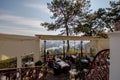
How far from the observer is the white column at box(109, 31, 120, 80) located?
6.02 feet

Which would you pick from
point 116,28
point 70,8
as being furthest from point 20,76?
point 70,8

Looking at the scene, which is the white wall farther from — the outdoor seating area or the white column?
the white column

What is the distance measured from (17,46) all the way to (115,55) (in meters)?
6.82

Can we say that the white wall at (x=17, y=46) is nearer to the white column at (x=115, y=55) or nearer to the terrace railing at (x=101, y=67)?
the terrace railing at (x=101, y=67)

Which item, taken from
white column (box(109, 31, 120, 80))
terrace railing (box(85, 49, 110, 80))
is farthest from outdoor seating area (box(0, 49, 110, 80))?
white column (box(109, 31, 120, 80))

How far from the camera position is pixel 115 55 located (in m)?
1.88

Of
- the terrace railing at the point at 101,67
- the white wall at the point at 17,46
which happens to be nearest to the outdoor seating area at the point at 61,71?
the terrace railing at the point at 101,67

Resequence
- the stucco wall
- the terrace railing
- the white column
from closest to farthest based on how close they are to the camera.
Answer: the white column → the terrace railing → the stucco wall

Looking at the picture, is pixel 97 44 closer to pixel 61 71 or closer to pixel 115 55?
pixel 61 71

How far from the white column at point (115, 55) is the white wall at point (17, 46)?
5310mm

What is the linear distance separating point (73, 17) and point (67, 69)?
27.9 feet

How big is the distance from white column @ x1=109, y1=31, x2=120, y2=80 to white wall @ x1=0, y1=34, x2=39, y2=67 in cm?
531

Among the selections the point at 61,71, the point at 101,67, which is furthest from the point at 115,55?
the point at 61,71

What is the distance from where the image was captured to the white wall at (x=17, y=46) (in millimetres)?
6953
